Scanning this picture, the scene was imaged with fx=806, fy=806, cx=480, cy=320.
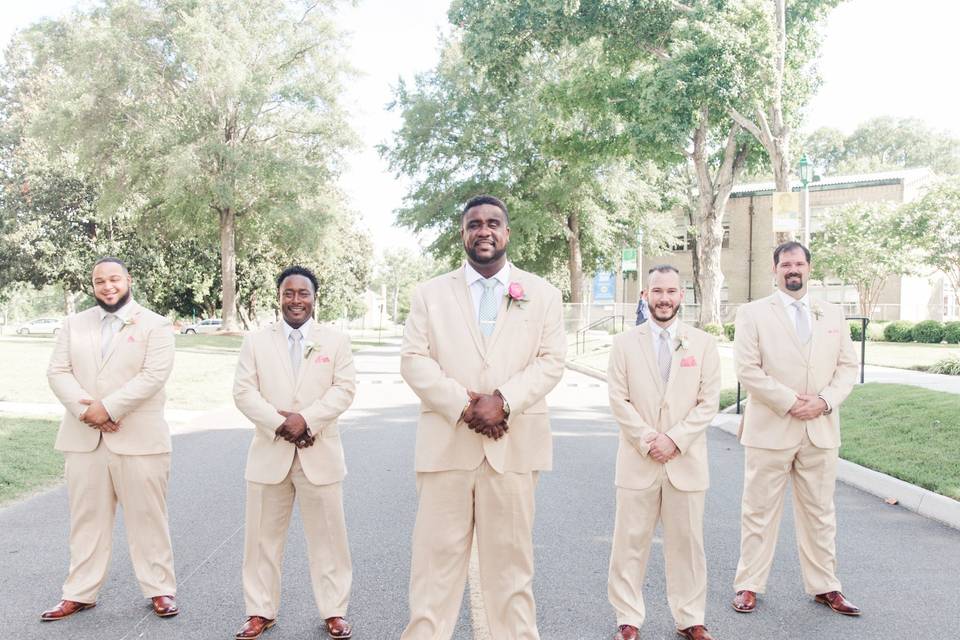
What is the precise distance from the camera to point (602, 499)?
774cm

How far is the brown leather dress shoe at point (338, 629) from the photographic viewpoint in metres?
4.37

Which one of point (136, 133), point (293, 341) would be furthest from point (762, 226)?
point (293, 341)

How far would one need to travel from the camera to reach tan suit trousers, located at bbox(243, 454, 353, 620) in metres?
4.54

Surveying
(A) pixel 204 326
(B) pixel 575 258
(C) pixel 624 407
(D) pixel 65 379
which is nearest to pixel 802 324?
(C) pixel 624 407

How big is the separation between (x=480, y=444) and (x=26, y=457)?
25.9 feet

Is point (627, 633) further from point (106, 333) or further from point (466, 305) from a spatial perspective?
point (106, 333)

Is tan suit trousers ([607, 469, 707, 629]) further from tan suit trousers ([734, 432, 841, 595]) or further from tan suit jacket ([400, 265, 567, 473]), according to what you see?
tan suit jacket ([400, 265, 567, 473])

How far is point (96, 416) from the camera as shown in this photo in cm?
478

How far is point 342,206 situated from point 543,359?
3824 cm

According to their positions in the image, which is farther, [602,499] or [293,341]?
[602,499]

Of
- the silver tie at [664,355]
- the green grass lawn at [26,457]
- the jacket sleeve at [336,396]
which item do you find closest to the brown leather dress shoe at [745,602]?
the silver tie at [664,355]

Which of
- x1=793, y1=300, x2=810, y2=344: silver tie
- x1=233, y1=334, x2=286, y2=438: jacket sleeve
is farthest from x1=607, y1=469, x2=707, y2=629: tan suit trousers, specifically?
x1=233, y1=334, x2=286, y2=438: jacket sleeve

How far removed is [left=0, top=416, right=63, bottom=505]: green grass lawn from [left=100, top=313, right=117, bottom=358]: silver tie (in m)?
3.69

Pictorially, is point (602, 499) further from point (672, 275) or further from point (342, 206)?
point (342, 206)
